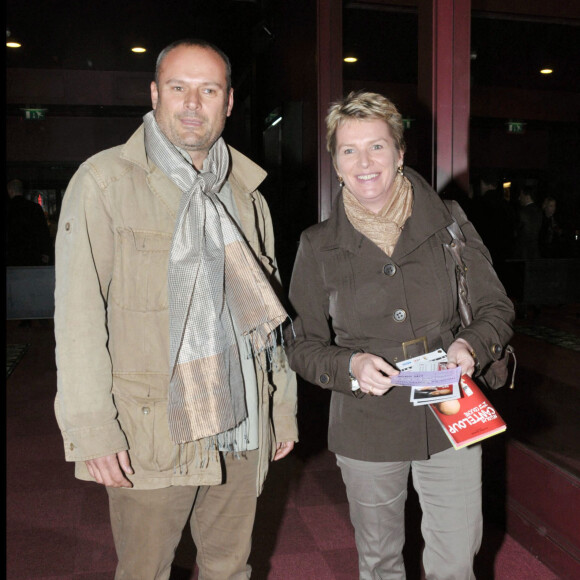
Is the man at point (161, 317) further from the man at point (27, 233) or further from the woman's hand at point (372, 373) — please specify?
the man at point (27, 233)

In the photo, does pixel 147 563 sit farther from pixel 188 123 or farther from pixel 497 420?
pixel 188 123

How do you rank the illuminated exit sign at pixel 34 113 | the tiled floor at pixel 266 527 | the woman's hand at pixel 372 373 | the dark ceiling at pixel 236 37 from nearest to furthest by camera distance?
the woman's hand at pixel 372 373, the tiled floor at pixel 266 527, the dark ceiling at pixel 236 37, the illuminated exit sign at pixel 34 113

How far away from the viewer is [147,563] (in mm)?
1656

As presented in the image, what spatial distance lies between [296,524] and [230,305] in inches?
70.1

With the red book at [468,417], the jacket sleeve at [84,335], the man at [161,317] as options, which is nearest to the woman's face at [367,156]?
the man at [161,317]

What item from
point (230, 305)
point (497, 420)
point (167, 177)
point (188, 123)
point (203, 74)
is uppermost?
point (203, 74)

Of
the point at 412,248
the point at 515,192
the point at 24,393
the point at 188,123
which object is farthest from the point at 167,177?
the point at 24,393

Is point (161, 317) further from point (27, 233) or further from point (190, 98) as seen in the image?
point (27, 233)

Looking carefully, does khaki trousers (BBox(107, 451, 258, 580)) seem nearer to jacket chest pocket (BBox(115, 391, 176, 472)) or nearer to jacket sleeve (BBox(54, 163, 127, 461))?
jacket chest pocket (BBox(115, 391, 176, 472))

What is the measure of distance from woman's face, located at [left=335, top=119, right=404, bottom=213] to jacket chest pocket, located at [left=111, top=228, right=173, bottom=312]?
59 centimetres

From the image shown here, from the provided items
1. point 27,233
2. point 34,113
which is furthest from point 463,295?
point 34,113

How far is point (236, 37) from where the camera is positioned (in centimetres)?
752

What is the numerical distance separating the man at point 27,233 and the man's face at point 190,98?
6.28 meters

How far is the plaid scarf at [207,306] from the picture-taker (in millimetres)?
1562
